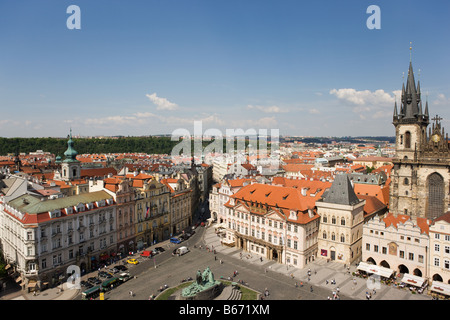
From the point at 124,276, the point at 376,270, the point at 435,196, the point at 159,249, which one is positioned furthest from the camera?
the point at 435,196

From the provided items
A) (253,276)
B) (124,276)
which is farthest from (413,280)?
(124,276)

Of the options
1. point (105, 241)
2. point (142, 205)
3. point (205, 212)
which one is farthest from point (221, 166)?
point (105, 241)

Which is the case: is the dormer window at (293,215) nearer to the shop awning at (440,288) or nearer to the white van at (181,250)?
the white van at (181,250)

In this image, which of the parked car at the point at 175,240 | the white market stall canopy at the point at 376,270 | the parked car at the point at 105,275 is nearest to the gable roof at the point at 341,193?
the white market stall canopy at the point at 376,270

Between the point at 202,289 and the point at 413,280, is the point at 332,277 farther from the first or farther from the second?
the point at 202,289

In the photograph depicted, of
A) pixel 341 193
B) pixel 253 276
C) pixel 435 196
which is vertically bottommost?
pixel 253 276

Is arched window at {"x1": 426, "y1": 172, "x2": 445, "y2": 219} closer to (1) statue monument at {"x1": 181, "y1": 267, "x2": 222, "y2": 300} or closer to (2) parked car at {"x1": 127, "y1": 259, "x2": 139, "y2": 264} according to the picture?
(1) statue monument at {"x1": 181, "y1": 267, "x2": 222, "y2": 300}
